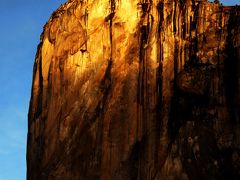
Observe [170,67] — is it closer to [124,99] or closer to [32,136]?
[124,99]

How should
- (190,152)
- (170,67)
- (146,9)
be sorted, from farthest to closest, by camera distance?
(146,9), (170,67), (190,152)

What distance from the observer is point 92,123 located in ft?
164

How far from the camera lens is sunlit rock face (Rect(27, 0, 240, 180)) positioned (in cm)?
4600

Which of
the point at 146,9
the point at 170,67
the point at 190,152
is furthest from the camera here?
the point at 146,9

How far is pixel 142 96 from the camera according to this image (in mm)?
49062

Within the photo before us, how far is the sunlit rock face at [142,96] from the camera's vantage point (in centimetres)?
4600

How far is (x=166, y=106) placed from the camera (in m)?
48.0

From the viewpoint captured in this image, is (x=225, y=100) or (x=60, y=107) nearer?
(x=225, y=100)

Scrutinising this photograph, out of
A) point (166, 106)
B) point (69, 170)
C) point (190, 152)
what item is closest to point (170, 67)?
point (166, 106)

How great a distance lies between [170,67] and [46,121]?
1095 centimetres

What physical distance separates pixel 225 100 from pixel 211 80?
188 cm

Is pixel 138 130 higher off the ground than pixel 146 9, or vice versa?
pixel 146 9

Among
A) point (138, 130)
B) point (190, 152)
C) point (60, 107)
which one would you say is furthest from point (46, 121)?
point (190, 152)

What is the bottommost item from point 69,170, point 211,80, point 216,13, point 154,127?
point 69,170
